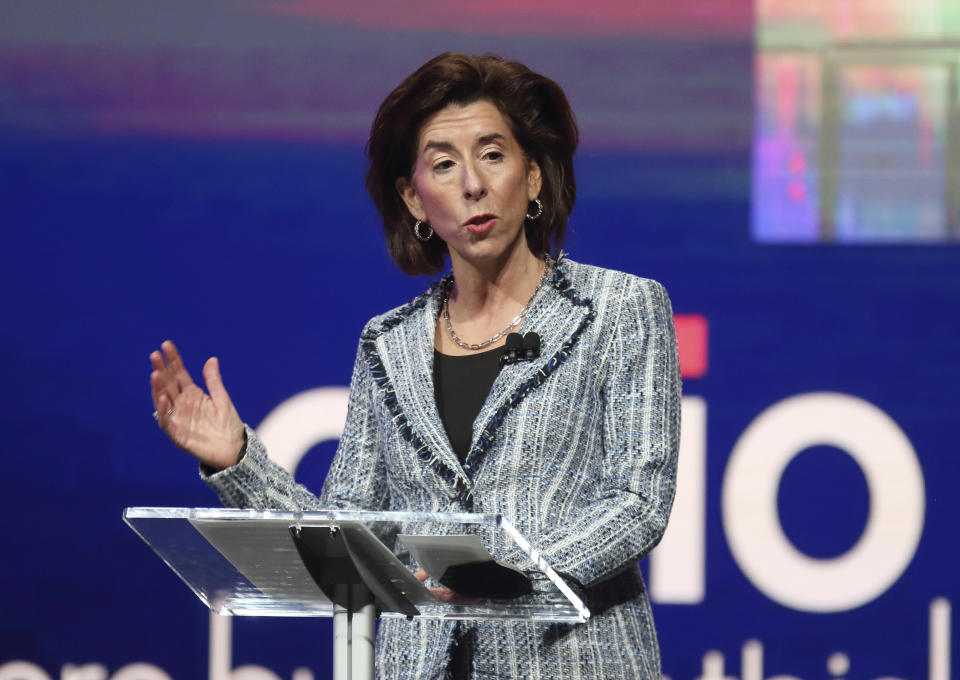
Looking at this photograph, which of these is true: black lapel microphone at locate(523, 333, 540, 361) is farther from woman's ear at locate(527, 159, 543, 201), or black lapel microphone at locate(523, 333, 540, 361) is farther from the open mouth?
woman's ear at locate(527, 159, 543, 201)

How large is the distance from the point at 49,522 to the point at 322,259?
3.36 feet

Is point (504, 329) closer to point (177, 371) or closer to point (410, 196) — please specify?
point (410, 196)

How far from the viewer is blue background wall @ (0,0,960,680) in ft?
11.0

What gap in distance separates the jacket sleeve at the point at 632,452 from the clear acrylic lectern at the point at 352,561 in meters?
0.22

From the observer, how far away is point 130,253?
3.57m

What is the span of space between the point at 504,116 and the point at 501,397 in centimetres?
50

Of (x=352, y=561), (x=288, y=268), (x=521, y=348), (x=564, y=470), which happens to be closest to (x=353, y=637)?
(x=352, y=561)

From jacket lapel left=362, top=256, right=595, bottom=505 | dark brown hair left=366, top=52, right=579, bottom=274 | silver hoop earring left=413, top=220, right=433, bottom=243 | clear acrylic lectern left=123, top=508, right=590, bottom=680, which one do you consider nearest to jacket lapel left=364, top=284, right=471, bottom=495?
jacket lapel left=362, top=256, right=595, bottom=505

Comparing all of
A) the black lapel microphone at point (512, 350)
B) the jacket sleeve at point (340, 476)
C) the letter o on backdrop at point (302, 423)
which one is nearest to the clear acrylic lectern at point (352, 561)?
the jacket sleeve at point (340, 476)

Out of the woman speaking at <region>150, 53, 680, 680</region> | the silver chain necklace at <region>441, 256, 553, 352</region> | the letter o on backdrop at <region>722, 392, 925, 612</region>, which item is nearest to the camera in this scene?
the woman speaking at <region>150, 53, 680, 680</region>

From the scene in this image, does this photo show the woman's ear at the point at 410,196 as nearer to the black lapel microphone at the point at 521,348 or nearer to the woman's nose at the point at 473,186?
the woman's nose at the point at 473,186

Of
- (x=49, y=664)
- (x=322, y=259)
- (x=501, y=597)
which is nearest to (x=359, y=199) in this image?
(x=322, y=259)

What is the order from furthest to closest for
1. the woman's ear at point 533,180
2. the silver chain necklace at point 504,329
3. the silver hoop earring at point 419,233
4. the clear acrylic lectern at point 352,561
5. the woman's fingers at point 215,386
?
the silver hoop earring at point 419,233, the woman's ear at point 533,180, the silver chain necklace at point 504,329, the woman's fingers at point 215,386, the clear acrylic lectern at point 352,561

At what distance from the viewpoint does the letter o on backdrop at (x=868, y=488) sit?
3.32 metres
